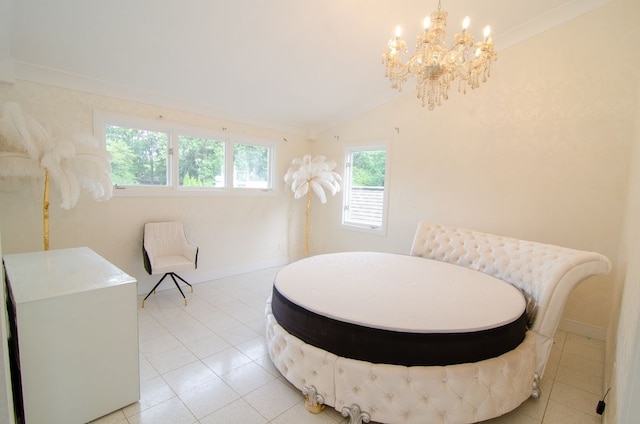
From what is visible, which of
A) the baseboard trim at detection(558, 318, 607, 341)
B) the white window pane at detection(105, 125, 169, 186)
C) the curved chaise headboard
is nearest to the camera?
the curved chaise headboard

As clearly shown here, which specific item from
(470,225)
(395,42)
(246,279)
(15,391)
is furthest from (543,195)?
(15,391)

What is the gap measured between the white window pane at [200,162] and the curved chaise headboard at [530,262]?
2.99 meters

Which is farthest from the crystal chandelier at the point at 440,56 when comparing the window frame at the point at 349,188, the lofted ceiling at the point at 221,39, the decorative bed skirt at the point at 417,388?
the window frame at the point at 349,188

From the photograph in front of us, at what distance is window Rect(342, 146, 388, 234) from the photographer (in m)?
4.60

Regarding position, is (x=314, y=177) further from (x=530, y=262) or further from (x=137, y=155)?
(x=530, y=262)

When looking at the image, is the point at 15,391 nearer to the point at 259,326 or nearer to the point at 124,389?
the point at 124,389

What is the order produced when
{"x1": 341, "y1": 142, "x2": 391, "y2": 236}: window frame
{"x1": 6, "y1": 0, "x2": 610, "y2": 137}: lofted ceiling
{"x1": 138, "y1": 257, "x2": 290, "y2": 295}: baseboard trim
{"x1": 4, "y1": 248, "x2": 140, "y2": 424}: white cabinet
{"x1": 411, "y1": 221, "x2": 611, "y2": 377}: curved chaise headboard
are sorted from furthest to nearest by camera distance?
{"x1": 341, "y1": 142, "x2": 391, "y2": 236}: window frame → {"x1": 138, "y1": 257, "x2": 290, "y2": 295}: baseboard trim → {"x1": 6, "y1": 0, "x2": 610, "y2": 137}: lofted ceiling → {"x1": 411, "y1": 221, "x2": 611, "y2": 377}: curved chaise headboard → {"x1": 4, "y1": 248, "x2": 140, "y2": 424}: white cabinet

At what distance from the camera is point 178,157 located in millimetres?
3885

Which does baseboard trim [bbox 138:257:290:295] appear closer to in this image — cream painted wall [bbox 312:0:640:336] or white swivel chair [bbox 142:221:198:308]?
white swivel chair [bbox 142:221:198:308]

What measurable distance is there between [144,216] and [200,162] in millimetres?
1038

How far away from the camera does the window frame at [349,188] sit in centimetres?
448

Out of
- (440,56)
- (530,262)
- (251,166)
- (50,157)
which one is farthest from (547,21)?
Answer: (50,157)

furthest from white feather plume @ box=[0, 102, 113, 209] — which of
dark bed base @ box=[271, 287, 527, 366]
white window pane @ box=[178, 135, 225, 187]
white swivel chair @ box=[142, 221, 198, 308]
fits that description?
dark bed base @ box=[271, 287, 527, 366]

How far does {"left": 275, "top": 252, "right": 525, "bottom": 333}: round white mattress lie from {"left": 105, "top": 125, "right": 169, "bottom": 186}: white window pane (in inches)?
88.7
